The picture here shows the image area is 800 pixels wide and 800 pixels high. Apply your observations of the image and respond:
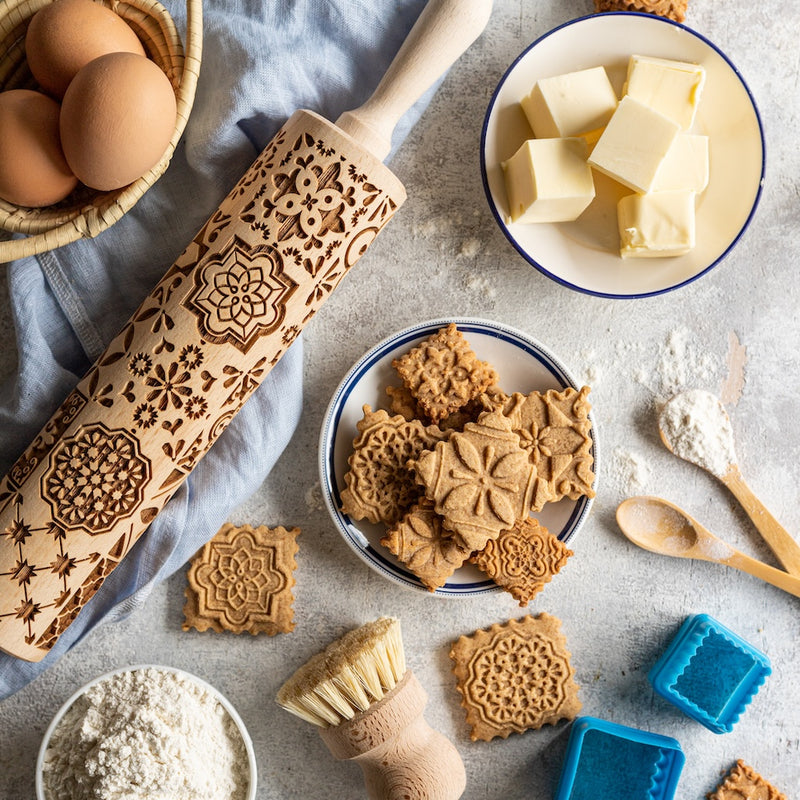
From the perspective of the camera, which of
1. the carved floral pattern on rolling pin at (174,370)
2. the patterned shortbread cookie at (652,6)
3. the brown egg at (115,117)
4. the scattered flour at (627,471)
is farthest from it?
the scattered flour at (627,471)

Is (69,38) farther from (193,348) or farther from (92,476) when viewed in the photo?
(92,476)

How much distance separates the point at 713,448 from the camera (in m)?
1.66

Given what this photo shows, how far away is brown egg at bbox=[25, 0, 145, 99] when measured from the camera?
1.23 meters

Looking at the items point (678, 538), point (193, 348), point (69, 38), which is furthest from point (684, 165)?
point (69, 38)

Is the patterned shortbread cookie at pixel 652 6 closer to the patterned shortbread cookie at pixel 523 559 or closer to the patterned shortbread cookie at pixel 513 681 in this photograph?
the patterned shortbread cookie at pixel 523 559

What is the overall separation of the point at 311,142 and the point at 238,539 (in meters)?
0.81

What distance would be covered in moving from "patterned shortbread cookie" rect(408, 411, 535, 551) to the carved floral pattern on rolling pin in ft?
1.30

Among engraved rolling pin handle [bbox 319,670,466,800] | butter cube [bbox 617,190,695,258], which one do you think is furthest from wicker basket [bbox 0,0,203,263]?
engraved rolling pin handle [bbox 319,670,466,800]

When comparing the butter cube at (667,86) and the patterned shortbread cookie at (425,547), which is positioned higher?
the butter cube at (667,86)

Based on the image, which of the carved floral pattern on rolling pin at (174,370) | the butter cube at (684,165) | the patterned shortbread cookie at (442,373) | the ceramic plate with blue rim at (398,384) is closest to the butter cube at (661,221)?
the butter cube at (684,165)

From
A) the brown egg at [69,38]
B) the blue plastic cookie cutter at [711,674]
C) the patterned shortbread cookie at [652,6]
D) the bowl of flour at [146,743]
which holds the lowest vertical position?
the bowl of flour at [146,743]

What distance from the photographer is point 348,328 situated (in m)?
1.65

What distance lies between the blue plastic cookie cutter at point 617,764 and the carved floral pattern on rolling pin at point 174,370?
100 cm

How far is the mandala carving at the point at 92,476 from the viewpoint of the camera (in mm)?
1286
